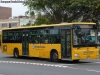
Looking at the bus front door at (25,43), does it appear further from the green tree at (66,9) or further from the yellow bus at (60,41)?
the green tree at (66,9)

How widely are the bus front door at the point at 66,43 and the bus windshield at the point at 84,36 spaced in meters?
0.58

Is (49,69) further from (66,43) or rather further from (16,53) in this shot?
(16,53)

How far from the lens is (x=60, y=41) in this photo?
23.2 metres

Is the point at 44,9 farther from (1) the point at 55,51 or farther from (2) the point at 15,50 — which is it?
(1) the point at 55,51

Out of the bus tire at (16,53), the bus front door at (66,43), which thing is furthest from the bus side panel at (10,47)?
the bus front door at (66,43)

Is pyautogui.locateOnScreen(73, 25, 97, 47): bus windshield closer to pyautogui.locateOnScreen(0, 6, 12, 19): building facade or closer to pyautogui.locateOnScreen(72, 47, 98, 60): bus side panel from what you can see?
pyautogui.locateOnScreen(72, 47, 98, 60): bus side panel

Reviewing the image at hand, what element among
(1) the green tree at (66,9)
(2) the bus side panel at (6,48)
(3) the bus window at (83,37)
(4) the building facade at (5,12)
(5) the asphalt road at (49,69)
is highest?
(4) the building facade at (5,12)

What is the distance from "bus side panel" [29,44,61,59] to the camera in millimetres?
23500

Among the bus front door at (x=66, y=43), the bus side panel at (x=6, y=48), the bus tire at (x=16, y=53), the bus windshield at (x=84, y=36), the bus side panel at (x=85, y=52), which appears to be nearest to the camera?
the bus side panel at (x=85, y=52)

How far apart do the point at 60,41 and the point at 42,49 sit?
2.60m

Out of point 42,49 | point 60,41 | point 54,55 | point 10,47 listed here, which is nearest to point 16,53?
point 10,47

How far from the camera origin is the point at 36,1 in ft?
138

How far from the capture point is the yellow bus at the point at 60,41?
2202 cm

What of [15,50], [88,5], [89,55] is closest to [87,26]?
[89,55]
